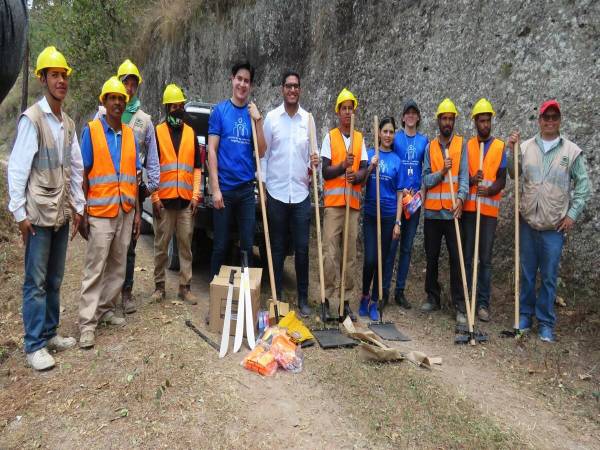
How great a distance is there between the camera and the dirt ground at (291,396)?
110 inches

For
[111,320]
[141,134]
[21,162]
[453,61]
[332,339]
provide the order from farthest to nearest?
[453,61] < [141,134] < [111,320] < [332,339] < [21,162]

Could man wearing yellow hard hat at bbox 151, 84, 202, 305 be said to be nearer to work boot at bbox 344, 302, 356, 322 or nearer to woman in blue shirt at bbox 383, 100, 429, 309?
work boot at bbox 344, 302, 356, 322

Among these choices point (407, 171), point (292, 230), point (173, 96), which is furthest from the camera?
point (407, 171)

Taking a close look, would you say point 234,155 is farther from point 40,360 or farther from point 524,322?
point 524,322

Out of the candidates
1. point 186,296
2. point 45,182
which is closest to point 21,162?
point 45,182

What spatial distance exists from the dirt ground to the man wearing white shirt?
1.18m

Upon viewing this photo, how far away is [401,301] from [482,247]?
1.11 meters

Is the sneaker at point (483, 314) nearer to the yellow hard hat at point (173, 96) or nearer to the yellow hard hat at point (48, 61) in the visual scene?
the yellow hard hat at point (173, 96)

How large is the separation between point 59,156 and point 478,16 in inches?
207

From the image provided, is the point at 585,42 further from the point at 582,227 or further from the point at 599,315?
the point at 599,315

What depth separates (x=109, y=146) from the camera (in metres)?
4.02

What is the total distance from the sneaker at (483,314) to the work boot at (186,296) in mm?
3049

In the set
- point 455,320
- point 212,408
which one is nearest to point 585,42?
point 455,320

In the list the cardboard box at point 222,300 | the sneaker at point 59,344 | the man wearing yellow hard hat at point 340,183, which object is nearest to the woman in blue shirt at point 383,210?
the man wearing yellow hard hat at point 340,183
